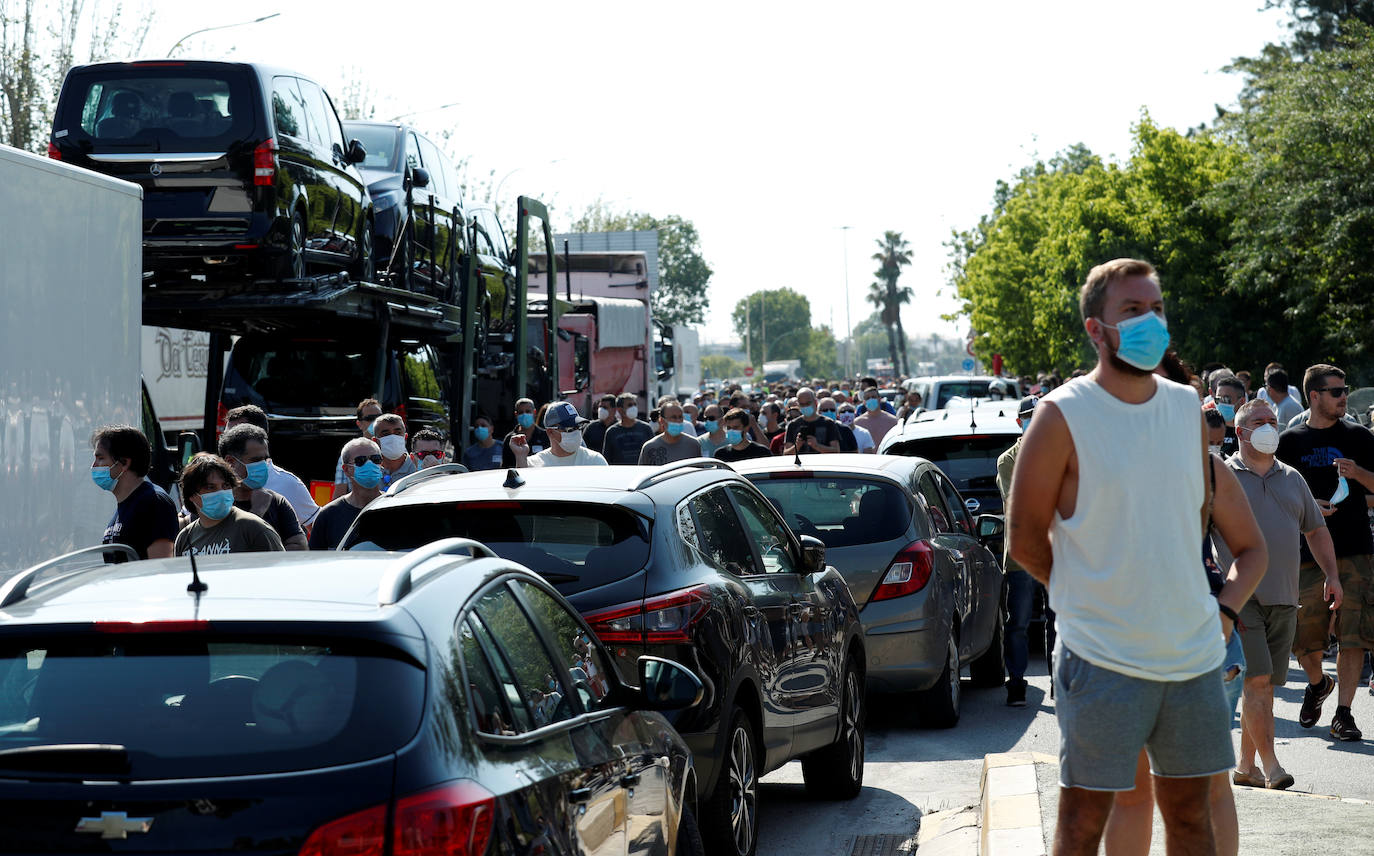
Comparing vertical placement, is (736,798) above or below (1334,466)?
below

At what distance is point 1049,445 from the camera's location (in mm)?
4207

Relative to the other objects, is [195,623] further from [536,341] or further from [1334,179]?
[1334,179]

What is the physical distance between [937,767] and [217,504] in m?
3.95

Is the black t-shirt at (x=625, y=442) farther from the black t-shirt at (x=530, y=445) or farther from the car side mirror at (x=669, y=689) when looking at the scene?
the car side mirror at (x=669, y=689)

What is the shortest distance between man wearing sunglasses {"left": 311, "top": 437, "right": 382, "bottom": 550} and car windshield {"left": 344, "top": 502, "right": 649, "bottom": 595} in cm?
234

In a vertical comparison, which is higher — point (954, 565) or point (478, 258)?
point (478, 258)

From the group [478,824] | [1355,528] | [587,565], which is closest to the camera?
[478,824]

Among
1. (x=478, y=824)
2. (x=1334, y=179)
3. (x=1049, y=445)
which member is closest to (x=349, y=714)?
(x=478, y=824)

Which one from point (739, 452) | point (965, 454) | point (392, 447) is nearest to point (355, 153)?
point (739, 452)

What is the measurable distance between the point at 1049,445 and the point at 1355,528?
6161mm

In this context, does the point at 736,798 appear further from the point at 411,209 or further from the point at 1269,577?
the point at 411,209

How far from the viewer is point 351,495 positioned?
30.5ft

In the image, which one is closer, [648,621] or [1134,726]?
[1134,726]

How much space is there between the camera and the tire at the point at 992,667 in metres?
11.6
